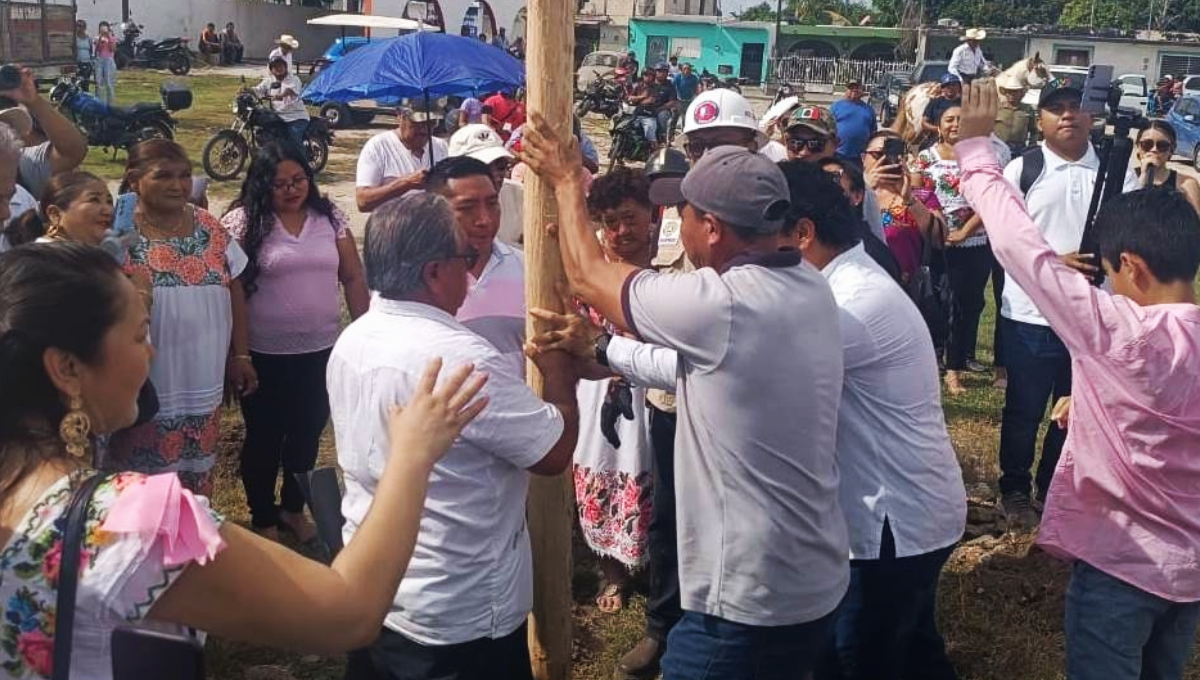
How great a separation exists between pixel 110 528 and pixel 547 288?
1.49 metres

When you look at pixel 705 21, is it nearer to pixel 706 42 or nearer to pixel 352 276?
pixel 706 42

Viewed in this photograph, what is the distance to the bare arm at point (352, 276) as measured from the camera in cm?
466

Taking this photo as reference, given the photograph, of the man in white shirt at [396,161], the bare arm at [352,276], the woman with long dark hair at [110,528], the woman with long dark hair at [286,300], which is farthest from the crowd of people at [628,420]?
the man in white shirt at [396,161]

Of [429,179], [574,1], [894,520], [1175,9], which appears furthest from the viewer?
[1175,9]

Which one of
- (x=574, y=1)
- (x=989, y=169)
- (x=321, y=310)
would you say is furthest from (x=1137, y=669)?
(x=321, y=310)

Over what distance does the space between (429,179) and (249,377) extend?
1278mm

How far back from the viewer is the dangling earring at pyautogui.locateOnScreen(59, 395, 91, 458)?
5.58 ft

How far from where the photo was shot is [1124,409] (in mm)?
2725

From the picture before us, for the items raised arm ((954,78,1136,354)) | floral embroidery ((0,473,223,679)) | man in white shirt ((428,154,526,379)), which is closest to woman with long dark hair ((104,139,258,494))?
man in white shirt ((428,154,526,379))

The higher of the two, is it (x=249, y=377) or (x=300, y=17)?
(x=300, y=17)

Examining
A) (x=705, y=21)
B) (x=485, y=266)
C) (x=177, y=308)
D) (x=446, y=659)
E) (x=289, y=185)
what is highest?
(x=705, y=21)

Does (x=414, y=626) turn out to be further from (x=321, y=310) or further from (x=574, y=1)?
(x=321, y=310)

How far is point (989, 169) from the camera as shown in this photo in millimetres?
2857

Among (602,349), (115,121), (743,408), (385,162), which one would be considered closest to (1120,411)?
(743,408)
